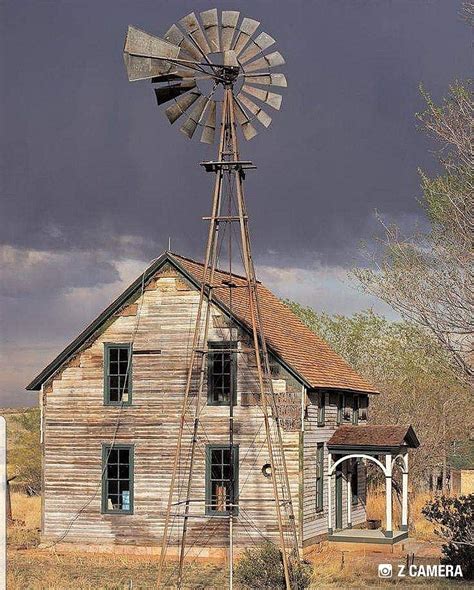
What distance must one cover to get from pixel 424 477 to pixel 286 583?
21987 mm

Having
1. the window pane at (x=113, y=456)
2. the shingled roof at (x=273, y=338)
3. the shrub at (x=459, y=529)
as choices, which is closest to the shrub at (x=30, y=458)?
the shingled roof at (x=273, y=338)

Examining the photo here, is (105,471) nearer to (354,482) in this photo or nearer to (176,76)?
(354,482)

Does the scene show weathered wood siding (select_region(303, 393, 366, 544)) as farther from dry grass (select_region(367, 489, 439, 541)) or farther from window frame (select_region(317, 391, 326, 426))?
dry grass (select_region(367, 489, 439, 541))

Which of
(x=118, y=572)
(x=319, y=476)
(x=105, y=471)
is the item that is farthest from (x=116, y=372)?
(x=319, y=476)

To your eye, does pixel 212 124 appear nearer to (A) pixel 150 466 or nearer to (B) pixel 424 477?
(A) pixel 150 466

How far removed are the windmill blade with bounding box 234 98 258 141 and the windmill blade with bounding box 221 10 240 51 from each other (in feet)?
3.29

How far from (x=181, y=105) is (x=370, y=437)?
1151 cm

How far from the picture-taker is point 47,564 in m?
21.6

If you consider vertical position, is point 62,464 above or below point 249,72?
below

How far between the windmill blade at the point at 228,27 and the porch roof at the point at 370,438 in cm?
1182

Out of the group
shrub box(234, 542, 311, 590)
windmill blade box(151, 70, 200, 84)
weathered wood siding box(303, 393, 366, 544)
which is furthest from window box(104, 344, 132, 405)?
windmill blade box(151, 70, 200, 84)

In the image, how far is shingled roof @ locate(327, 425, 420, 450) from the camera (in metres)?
24.3

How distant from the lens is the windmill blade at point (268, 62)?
17031mm

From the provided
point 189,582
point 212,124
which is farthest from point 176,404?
point 212,124
